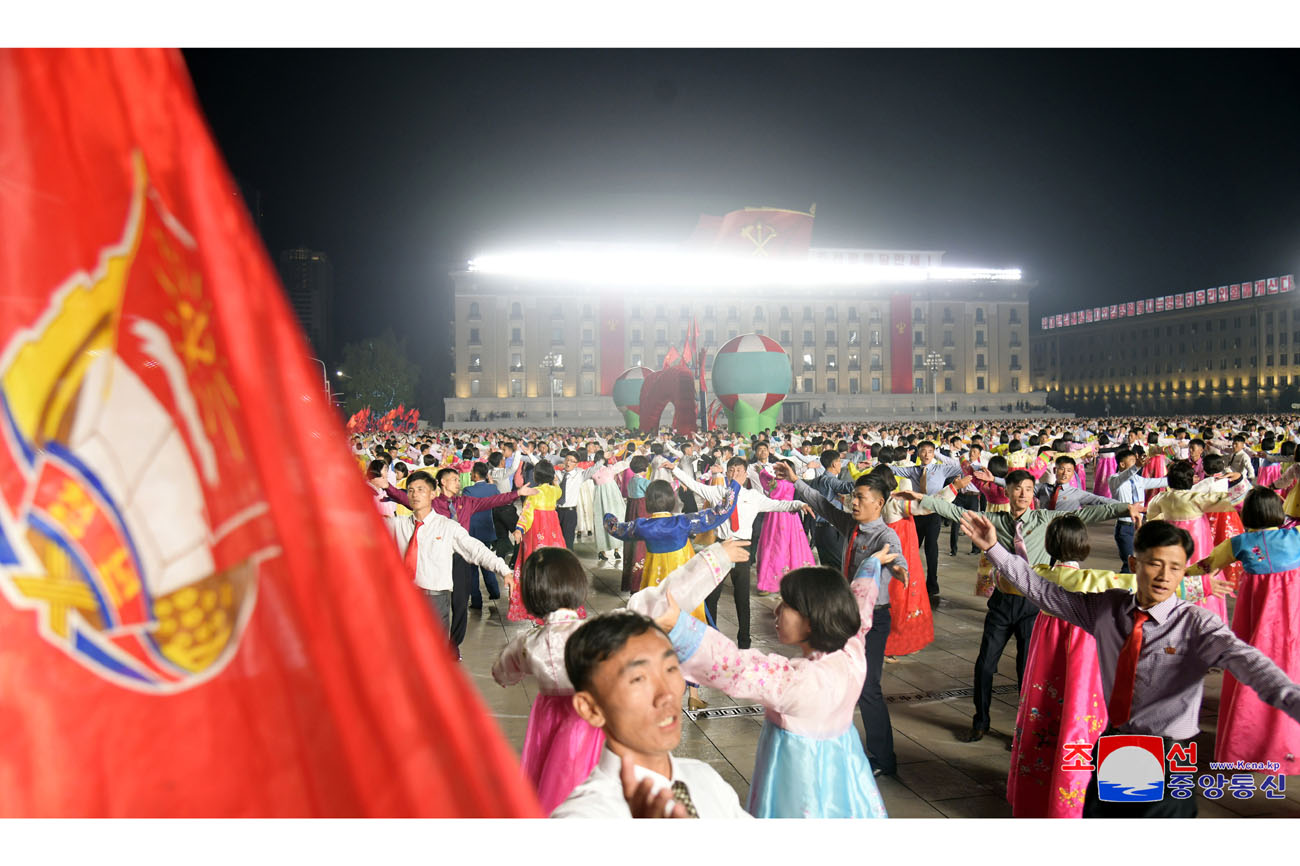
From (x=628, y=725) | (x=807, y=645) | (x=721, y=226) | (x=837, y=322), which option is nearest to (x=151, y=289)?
(x=628, y=725)

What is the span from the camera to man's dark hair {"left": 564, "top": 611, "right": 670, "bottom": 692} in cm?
176

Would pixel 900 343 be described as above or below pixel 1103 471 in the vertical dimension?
above

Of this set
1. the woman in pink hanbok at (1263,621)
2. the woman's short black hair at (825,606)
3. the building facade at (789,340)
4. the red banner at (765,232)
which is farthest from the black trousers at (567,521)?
the building facade at (789,340)

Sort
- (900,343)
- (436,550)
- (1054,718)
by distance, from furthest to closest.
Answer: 1. (900,343)
2. (436,550)
3. (1054,718)

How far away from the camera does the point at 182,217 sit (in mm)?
1097

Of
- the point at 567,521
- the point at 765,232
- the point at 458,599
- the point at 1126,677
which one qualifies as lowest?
the point at 458,599

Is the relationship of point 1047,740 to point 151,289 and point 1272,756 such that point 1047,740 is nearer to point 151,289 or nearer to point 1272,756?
point 1272,756

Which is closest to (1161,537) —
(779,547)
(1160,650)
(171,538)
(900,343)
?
(1160,650)

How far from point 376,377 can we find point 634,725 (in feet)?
207

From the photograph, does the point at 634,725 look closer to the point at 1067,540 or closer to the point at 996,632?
the point at 1067,540

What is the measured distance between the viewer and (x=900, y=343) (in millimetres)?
66562

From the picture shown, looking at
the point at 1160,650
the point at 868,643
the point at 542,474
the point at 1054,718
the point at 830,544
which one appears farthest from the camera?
the point at 542,474

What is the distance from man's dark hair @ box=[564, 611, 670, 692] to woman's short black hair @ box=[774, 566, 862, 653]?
0.70 meters

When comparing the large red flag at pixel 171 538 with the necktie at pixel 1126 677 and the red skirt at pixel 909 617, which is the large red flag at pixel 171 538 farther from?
the red skirt at pixel 909 617
